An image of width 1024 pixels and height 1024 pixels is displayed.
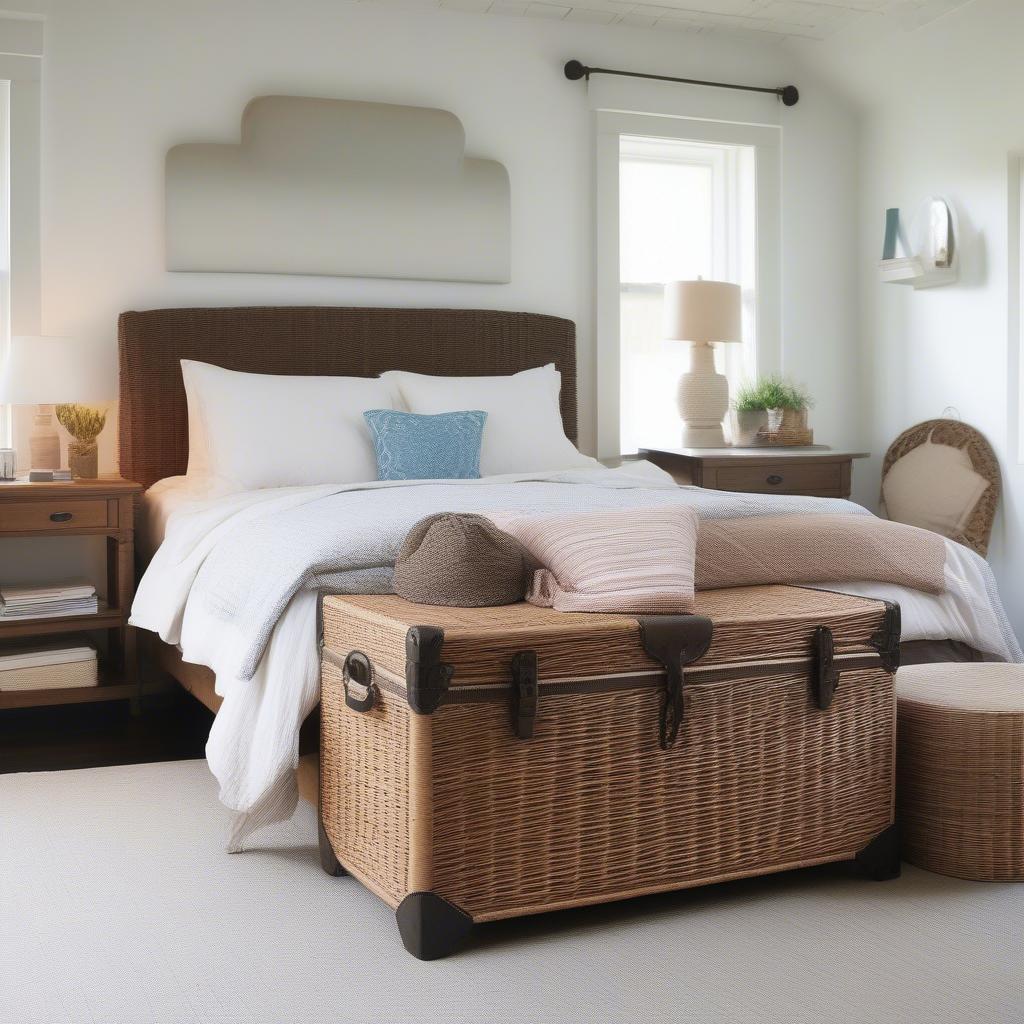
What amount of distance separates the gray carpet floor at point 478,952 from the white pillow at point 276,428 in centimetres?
158

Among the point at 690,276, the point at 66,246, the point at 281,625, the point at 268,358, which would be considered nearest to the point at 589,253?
the point at 690,276

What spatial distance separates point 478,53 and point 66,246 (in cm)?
182

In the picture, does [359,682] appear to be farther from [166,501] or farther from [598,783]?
Answer: [166,501]

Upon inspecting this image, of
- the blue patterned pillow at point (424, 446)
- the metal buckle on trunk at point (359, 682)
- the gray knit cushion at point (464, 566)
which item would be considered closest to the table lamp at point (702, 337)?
the blue patterned pillow at point (424, 446)

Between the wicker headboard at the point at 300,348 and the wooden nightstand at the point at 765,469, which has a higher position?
the wicker headboard at the point at 300,348

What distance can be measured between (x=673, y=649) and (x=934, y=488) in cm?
316

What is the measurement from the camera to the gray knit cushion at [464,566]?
231 centimetres

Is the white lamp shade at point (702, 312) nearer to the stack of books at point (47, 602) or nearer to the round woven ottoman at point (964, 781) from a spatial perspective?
the stack of books at point (47, 602)

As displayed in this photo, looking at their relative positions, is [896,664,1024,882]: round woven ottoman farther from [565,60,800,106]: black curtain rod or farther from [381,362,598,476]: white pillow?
[565,60,800,106]: black curtain rod

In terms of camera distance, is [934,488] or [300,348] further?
[934,488]

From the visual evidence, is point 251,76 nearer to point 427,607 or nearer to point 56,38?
point 56,38

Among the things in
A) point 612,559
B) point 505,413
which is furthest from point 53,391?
point 612,559

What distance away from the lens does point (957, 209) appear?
4891 millimetres

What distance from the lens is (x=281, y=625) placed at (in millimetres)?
2518
